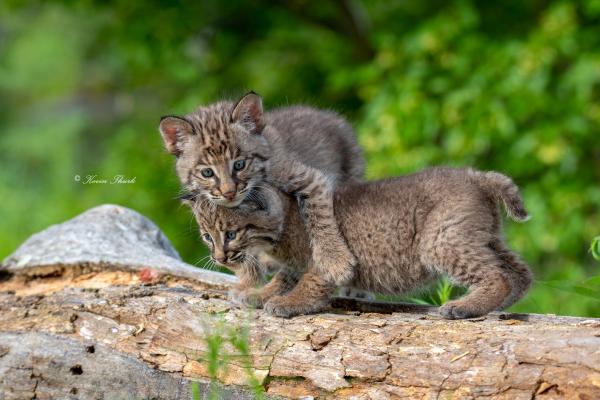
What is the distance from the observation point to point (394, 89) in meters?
9.73

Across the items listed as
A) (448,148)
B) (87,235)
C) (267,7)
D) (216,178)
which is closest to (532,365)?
(216,178)

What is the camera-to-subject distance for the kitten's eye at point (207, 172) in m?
5.69

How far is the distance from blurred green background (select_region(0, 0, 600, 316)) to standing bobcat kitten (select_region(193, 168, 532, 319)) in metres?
1.41

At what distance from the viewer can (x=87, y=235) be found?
6.15 m

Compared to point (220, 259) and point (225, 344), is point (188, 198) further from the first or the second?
point (225, 344)

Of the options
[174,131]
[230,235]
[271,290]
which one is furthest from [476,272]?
[174,131]

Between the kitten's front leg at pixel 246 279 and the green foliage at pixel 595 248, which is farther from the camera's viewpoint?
the kitten's front leg at pixel 246 279

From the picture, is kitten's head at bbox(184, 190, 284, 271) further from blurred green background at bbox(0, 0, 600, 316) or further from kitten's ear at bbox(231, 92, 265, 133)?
blurred green background at bbox(0, 0, 600, 316)

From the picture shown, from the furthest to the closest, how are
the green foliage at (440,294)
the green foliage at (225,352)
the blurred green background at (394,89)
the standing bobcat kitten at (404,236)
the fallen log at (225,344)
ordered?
the blurred green background at (394,89) → the green foliage at (440,294) → the standing bobcat kitten at (404,236) → the green foliage at (225,352) → the fallen log at (225,344)

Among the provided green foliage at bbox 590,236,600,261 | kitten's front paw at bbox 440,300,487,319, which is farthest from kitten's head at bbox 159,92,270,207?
green foliage at bbox 590,236,600,261

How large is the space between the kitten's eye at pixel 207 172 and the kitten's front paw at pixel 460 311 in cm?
171

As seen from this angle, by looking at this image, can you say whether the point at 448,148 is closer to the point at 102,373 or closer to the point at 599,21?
the point at 599,21

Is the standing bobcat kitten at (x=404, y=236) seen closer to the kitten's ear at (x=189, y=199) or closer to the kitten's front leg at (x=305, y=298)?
the kitten's front leg at (x=305, y=298)

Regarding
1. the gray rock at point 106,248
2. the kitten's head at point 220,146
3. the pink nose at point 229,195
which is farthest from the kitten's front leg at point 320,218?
the gray rock at point 106,248
